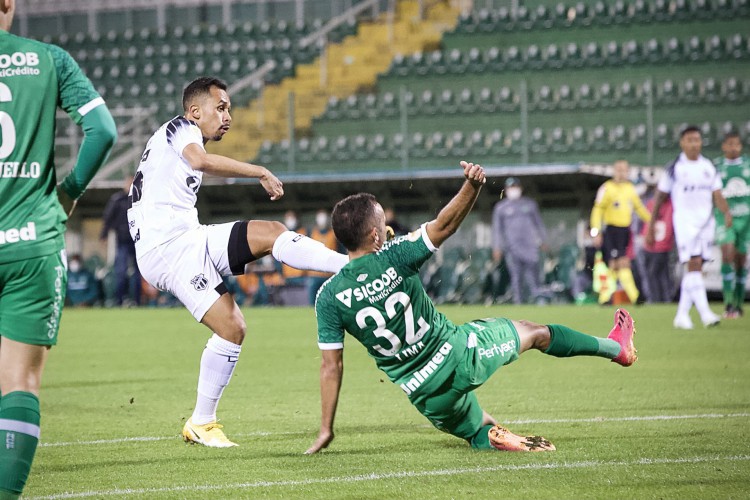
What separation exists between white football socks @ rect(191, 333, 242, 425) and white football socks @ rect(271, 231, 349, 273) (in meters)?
0.57

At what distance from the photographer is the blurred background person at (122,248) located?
21.7 meters

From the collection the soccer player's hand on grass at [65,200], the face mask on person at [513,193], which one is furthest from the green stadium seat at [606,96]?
the soccer player's hand on grass at [65,200]

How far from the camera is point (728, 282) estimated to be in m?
15.1

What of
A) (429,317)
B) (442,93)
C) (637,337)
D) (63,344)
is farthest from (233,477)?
(442,93)

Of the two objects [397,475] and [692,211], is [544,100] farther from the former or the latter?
[397,475]

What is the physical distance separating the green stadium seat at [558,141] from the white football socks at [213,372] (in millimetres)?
16904

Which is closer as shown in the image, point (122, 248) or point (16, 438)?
point (16, 438)

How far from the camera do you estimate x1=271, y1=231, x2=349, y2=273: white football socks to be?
629 centimetres

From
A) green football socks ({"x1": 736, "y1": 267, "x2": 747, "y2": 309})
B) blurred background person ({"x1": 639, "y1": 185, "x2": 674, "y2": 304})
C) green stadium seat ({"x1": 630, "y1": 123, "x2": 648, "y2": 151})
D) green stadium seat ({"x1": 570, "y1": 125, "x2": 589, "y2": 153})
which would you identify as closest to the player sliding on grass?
green football socks ({"x1": 736, "y1": 267, "x2": 747, "y2": 309})

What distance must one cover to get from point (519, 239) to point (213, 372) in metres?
13.3

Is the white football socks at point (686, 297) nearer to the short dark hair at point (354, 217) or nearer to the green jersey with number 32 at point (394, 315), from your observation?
the green jersey with number 32 at point (394, 315)

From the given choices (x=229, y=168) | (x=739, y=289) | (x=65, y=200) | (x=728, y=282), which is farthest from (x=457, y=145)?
(x=65, y=200)

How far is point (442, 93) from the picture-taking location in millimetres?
24234

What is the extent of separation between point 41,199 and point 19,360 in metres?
0.57
